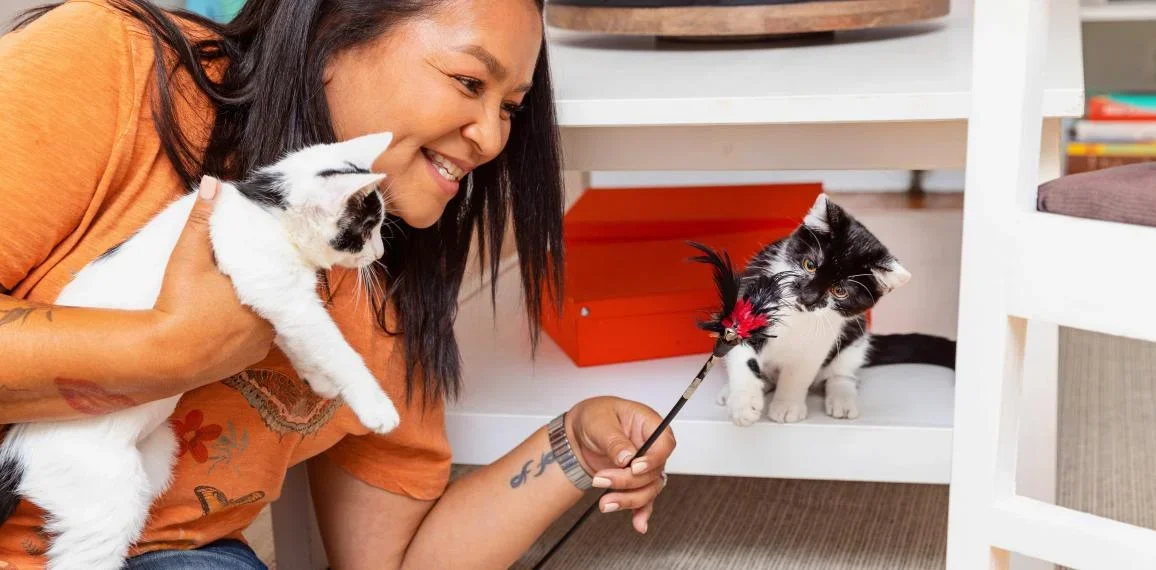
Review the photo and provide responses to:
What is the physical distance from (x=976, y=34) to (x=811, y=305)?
316mm

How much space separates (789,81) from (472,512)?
50 cm

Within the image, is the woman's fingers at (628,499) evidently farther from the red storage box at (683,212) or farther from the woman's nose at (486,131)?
the red storage box at (683,212)

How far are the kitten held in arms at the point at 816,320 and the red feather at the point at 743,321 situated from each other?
0.11 meters

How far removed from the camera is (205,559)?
36.2 inches

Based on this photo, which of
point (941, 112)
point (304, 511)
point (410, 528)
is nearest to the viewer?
point (941, 112)

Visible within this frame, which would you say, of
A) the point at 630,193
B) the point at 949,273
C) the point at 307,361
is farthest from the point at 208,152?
the point at 949,273

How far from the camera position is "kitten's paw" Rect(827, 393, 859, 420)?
3.54 ft

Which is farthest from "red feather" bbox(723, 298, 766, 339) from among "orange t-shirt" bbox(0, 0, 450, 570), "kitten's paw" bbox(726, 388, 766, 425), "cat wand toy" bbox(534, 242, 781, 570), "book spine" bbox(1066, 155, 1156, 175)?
"book spine" bbox(1066, 155, 1156, 175)

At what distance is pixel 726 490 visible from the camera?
1.45m

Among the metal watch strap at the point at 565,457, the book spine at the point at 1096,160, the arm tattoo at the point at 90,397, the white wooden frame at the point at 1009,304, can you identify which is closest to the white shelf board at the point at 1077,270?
the white wooden frame at the point at 1009,304

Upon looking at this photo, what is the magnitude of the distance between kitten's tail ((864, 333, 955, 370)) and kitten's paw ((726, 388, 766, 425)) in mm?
231

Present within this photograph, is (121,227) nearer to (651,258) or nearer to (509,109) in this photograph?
(509,109)

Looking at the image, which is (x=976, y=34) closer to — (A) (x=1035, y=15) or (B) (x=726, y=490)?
(A) (x=1035, y=15)

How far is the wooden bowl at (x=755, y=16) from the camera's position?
1186 millimetres
